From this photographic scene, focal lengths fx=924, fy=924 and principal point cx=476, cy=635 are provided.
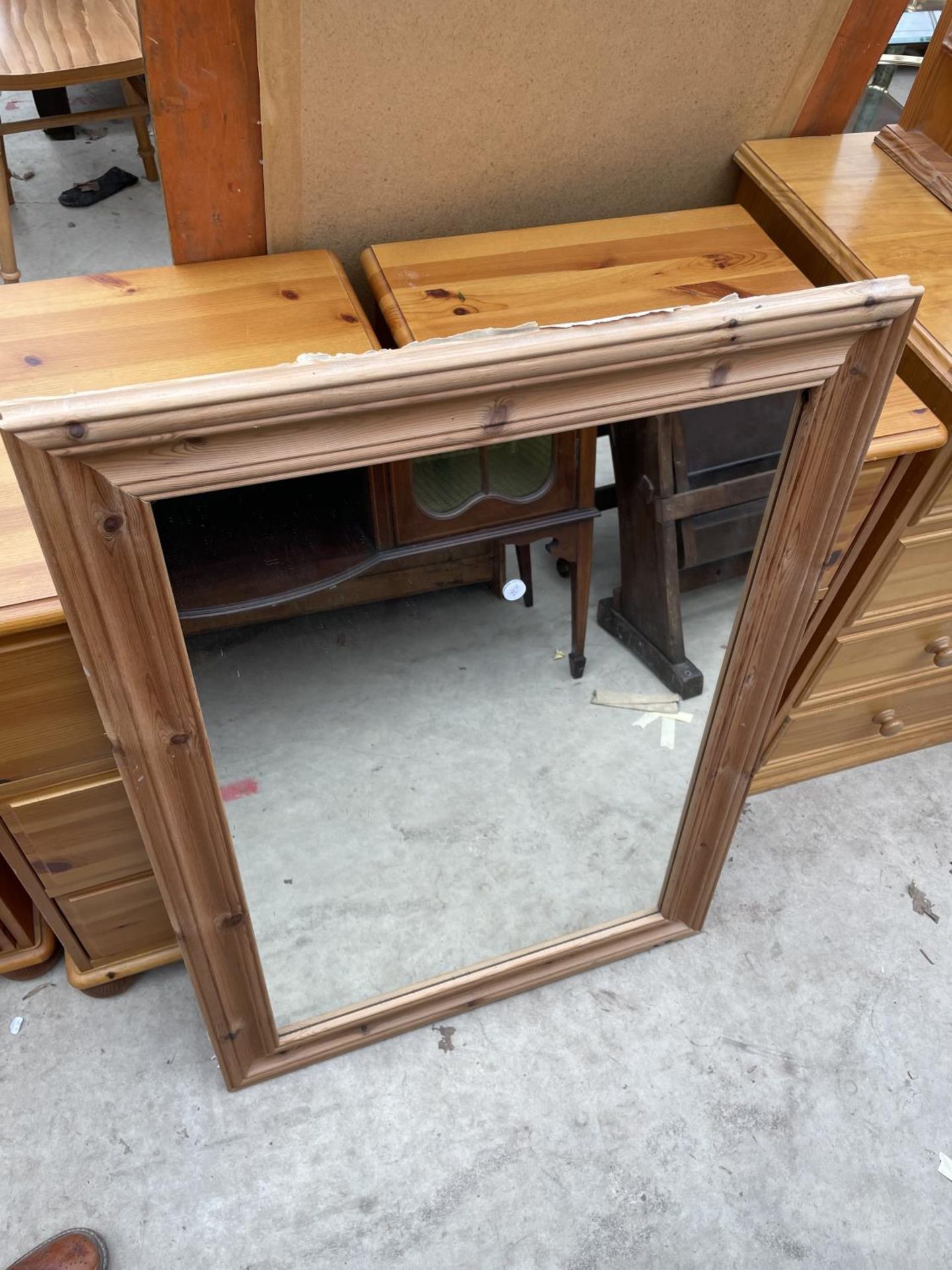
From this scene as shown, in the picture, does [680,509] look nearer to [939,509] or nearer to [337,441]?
[939,509]

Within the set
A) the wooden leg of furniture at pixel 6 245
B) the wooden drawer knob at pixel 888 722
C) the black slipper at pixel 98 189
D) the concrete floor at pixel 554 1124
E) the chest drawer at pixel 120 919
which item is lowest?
the concrete floor at pixel 554 1124

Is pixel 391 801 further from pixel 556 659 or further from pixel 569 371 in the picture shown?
pixel 569 371

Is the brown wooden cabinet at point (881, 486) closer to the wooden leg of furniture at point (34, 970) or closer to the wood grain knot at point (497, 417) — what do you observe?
the wood grain knot at point (497, 417)

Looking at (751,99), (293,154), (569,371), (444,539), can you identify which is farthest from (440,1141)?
(751,99)

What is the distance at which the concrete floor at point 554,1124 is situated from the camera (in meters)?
1.17

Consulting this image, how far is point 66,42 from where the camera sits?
2.11 meters

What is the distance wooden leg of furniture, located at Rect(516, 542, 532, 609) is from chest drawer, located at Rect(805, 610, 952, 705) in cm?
52

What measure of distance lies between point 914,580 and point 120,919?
3.97 ft

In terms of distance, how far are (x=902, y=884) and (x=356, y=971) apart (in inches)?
36.4

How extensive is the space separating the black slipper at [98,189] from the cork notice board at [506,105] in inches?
76.6

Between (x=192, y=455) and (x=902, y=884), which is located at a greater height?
(x=192, y=455)

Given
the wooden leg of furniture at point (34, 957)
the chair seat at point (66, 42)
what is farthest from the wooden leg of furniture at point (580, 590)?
the chair seat at point (66, 42)

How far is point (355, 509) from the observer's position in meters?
0.96

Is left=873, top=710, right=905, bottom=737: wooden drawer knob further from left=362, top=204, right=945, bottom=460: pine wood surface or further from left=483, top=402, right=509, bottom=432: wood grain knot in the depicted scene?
left=483, top=402, right=509, bottom=432: wood grain knot
